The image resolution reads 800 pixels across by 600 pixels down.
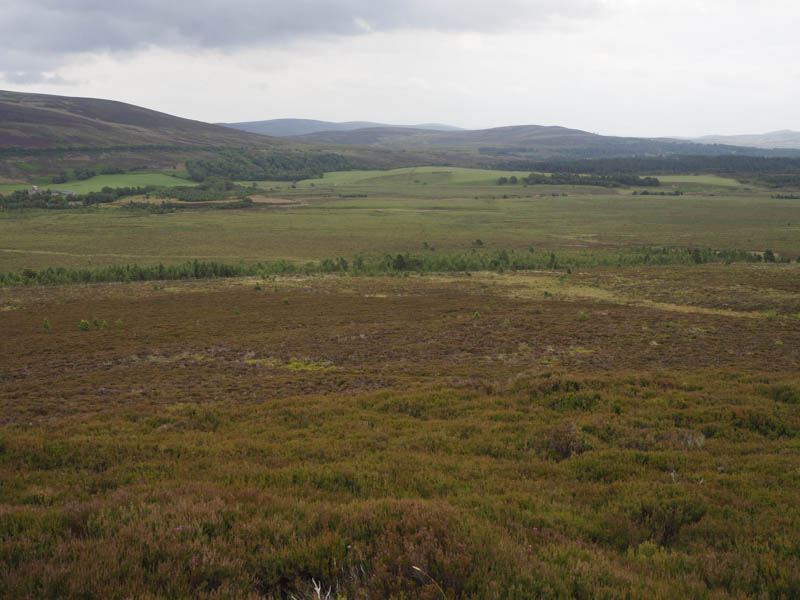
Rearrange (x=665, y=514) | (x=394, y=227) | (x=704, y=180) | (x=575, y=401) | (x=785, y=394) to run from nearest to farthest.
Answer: (x=665, y=514) < (x=785, y=394) < (x=575, y=401) < (x=394, y=227) < (x=704, y=180)

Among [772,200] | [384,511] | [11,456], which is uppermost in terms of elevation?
[772,200]

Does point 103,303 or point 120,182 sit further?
point 120,182

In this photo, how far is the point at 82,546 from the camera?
15.3 ft

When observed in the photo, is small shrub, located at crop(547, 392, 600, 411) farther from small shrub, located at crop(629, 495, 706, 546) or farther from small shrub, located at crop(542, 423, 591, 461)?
small shrub, located at crop(629, 495, 706, 546)

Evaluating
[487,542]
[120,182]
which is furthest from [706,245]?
[120,182]

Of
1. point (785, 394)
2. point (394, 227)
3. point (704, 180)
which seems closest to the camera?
point (785, 394)

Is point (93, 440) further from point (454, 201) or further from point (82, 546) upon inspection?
point (454, 201)

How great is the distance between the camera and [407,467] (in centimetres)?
740

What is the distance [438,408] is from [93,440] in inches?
272

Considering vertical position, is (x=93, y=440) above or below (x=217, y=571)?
below

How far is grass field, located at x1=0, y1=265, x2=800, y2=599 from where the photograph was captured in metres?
4.50

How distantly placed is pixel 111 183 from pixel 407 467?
545 ft

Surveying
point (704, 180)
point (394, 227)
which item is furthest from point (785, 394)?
point (704, 180)

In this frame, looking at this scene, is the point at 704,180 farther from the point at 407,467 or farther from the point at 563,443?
the point at 407,467
